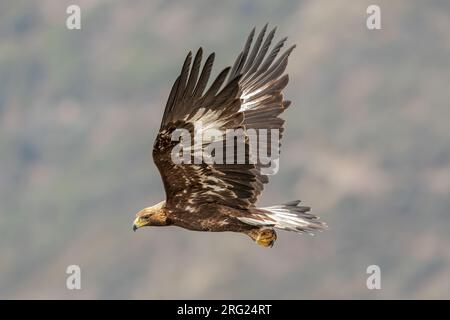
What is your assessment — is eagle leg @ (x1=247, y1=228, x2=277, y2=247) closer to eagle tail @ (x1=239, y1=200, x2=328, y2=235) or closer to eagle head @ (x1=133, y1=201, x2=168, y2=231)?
eagle tail @ (x1=239, y1=200, x2=328, y2=235)

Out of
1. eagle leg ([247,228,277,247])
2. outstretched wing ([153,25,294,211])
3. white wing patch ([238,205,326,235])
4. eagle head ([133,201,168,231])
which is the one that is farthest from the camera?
eagle head ([133,201,168,231])

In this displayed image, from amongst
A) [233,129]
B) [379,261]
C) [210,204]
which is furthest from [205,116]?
[379,261]

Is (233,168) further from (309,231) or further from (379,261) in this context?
(379,261)

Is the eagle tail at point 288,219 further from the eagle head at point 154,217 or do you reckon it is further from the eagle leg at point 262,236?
the eagle head at point 154,217

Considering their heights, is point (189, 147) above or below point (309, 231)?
above

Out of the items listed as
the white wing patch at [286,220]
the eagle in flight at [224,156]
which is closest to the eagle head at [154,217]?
the eagle in flight at [224,156]

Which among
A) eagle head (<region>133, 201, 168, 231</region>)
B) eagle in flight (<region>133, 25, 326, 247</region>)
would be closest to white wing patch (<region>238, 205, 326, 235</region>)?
eagle in flight (<region>133, 25, 326, 247</region>)

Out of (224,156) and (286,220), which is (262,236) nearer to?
(286,220)

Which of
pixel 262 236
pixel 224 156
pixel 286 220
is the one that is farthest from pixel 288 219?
pixel 224 156
